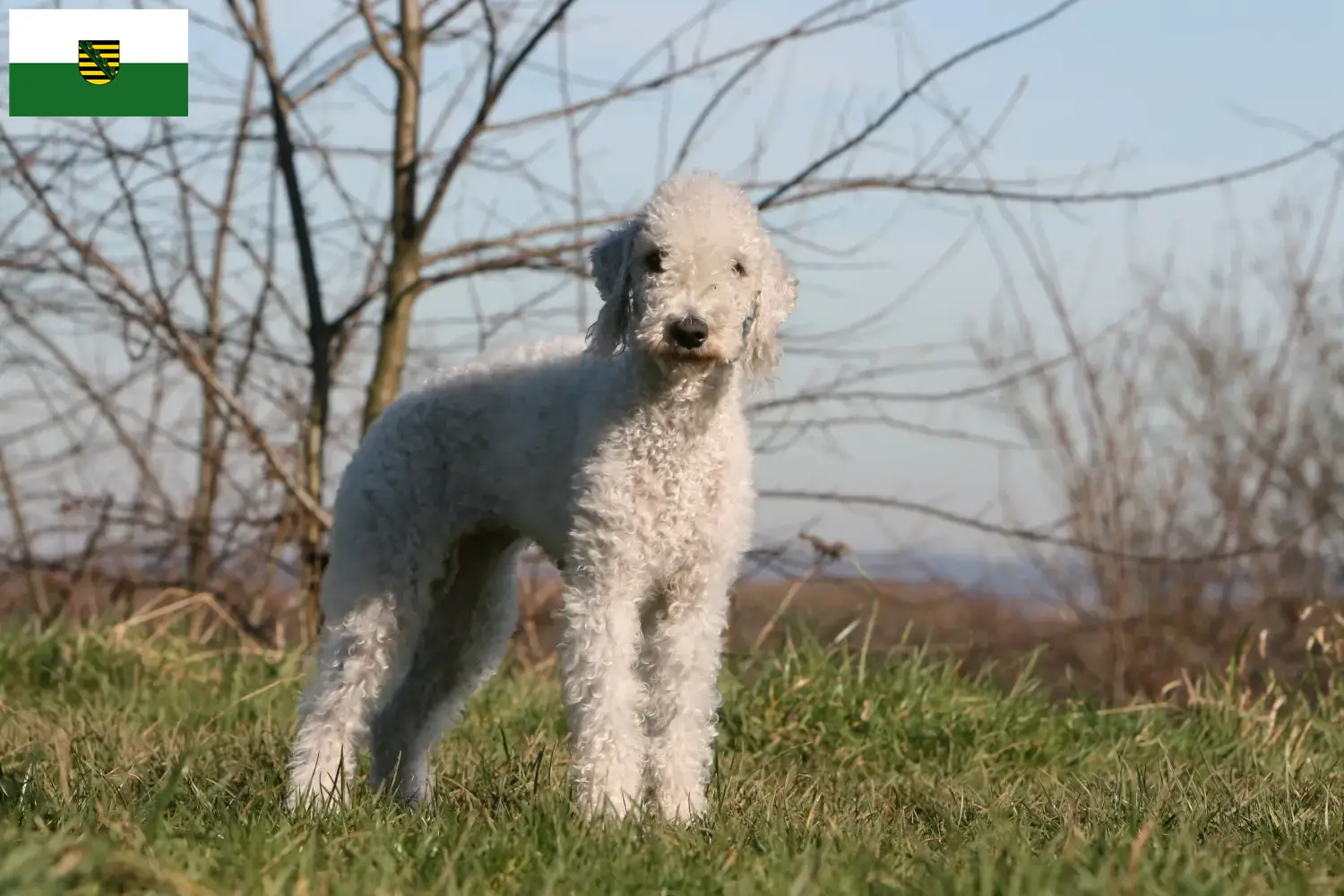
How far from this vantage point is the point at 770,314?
4.04 metres

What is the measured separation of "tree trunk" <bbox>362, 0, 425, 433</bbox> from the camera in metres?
6.56

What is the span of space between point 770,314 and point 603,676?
3.61 ft

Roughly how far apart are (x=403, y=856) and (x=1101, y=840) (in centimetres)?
151

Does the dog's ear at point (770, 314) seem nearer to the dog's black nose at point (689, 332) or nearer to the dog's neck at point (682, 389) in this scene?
the dog's neck at point (682, 389)

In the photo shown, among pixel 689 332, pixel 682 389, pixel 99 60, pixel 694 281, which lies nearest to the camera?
pixel 689 332

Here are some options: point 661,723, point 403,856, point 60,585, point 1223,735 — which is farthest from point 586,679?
point 60,585

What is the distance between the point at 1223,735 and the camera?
5.79 meters

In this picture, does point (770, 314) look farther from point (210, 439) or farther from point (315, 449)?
point (210, 439)

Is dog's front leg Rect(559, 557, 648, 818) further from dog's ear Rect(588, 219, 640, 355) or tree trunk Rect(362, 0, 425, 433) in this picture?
tree trunk Rect(362, 0, 425, 433)

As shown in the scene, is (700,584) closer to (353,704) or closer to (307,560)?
(353,704)

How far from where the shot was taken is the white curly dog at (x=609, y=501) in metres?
3.95

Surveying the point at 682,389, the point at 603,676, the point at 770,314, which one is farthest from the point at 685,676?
the point at 770,314

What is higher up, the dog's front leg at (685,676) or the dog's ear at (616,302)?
the dog's ear at (616,302)

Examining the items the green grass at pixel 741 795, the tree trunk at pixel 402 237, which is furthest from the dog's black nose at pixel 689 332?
the tree trunk at pixel 402 237
